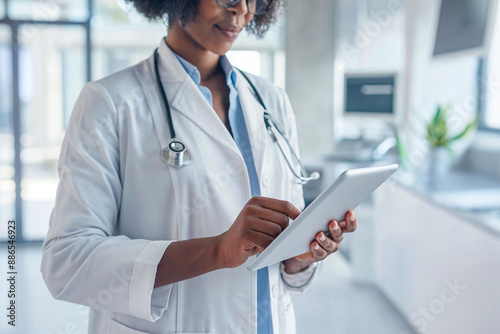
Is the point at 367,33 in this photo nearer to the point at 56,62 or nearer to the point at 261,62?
the point at 261,62

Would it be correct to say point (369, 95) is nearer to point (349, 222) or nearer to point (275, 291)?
point (275, 291)

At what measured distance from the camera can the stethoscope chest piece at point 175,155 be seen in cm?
80

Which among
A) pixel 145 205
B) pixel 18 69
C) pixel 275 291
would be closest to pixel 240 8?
pixel 145 205

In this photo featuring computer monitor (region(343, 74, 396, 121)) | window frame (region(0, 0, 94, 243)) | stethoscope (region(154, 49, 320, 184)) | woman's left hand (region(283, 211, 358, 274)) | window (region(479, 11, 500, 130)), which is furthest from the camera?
window frame (region(0, 0, 94, 243))

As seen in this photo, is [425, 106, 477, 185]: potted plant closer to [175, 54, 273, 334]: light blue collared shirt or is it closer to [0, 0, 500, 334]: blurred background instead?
[0, 0, 500, 334]: blurred background

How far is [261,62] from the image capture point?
417 centimetres

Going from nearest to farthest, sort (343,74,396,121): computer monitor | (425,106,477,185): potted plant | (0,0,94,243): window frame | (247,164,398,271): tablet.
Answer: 1. (247,164,398,271): tablet
2. (425,106,477,185): potted plant
3. (343,74,396,121): computer monitor
4. (0,0,94,243): window frame

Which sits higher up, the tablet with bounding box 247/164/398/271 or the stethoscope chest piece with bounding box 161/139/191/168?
the stethoscope chest piece with bounding box 161/139/191/168

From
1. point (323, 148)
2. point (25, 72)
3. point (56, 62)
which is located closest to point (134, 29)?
point (56, 62)

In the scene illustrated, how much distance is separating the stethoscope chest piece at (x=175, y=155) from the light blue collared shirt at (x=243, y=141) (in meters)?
0.15

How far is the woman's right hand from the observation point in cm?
67

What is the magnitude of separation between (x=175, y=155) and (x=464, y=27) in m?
2.41

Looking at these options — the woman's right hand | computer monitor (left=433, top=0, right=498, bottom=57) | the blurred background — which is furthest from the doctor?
computer monitor (left=433, top=0, right=498, bottom=57)

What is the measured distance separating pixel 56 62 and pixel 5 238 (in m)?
1.58
